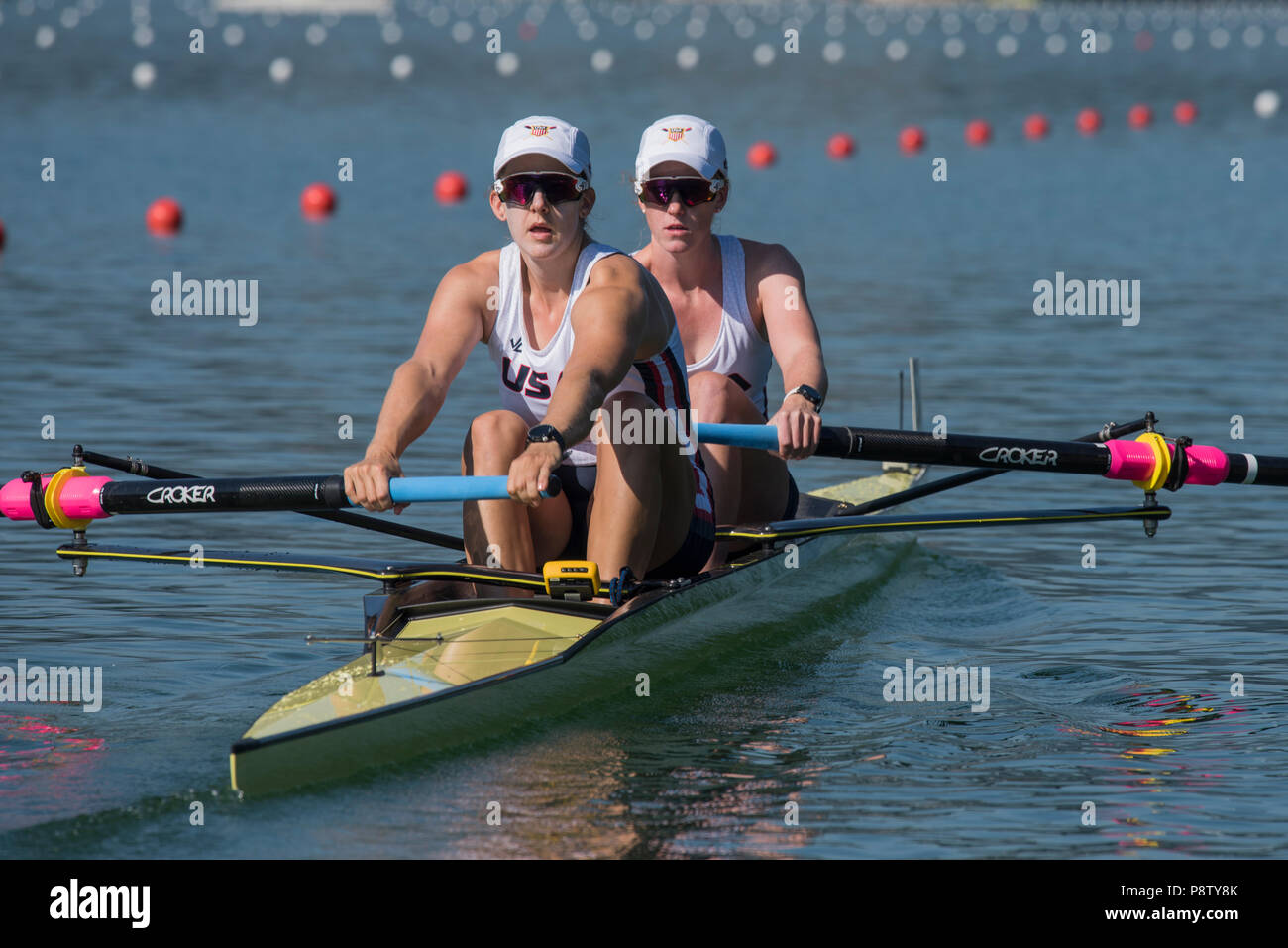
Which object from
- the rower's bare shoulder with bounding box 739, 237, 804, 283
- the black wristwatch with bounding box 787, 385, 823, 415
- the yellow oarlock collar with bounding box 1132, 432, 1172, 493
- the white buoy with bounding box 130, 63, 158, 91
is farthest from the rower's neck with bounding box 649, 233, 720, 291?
the white buoy with bounding box 130, 63, 158, 91

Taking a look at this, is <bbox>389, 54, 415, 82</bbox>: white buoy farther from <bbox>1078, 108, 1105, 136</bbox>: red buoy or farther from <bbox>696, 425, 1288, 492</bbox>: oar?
<bbox>696, 425, 1288, 492</bbox>: oar

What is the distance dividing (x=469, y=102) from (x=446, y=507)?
28.9 metres

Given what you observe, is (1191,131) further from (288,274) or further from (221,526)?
(221,526)

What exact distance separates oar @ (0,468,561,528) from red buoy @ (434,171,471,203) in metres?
16.8

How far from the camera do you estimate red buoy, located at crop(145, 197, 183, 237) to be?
754 inches

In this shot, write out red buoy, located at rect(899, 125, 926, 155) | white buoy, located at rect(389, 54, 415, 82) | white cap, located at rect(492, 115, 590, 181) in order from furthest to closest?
white buoy, located at rect(389, 54, 415, 82) → red buoy, located at rect(899, 125, 926, 155) → white cap, located at rect(492, 115, 590, 181)

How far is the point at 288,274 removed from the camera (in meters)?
16.6

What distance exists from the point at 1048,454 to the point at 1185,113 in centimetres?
3232

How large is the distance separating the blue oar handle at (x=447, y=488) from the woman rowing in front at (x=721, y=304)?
4.79 ft

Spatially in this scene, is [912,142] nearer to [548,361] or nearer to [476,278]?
[476,278]

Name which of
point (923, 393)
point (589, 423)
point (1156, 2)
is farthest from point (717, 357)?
point (1156, 2)

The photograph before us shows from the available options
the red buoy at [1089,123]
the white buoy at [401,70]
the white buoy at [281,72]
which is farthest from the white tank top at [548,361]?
the white buoy at [401,70]

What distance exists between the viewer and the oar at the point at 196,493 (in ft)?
18.0

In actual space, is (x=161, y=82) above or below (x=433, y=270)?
above
